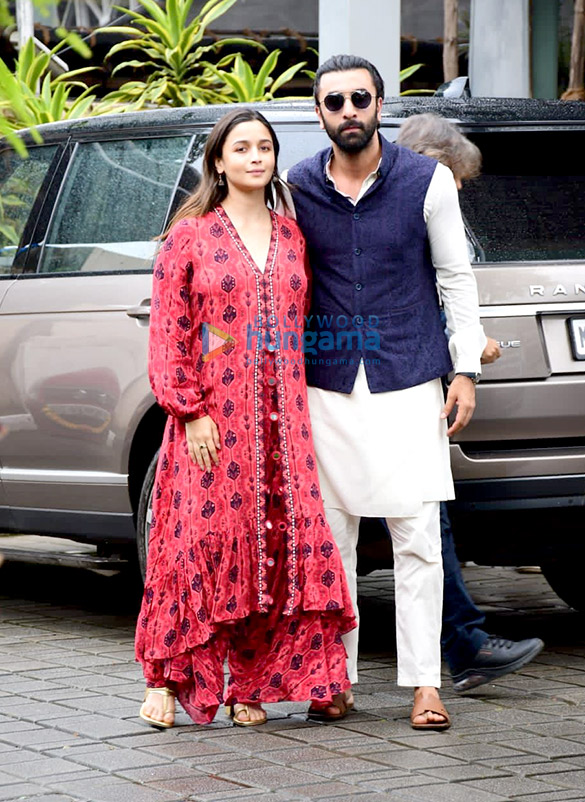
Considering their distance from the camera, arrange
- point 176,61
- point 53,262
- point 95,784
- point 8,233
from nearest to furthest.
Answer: point 8,233, point 95,784, point 53,262, point 176,61

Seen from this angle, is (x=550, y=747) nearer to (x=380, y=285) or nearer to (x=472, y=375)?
(x=472, y=375)

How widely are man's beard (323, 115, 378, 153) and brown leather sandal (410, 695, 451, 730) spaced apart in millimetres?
1595

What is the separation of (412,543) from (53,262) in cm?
A: 215

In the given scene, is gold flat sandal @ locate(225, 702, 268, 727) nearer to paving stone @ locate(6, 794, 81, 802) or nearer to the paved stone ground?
the paved stone ground

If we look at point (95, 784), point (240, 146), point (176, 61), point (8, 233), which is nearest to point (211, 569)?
point (95, 784)

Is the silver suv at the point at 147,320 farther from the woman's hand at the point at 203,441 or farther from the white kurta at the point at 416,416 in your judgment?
the woman's hand at the point at 203,441

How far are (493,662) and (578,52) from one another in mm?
7283

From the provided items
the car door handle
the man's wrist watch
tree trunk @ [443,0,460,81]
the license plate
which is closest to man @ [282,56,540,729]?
the man's wrist watch

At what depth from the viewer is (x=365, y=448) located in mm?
4555

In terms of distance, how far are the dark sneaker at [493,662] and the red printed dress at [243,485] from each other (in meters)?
0.49

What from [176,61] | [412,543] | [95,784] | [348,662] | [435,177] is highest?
[176,61]

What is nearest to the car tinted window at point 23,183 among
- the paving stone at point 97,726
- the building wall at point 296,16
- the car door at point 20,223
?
the car door at point 20,223

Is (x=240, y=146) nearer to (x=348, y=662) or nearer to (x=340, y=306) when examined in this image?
(x=340, y=306)

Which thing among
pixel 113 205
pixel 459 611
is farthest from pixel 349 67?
pixel 459 611
